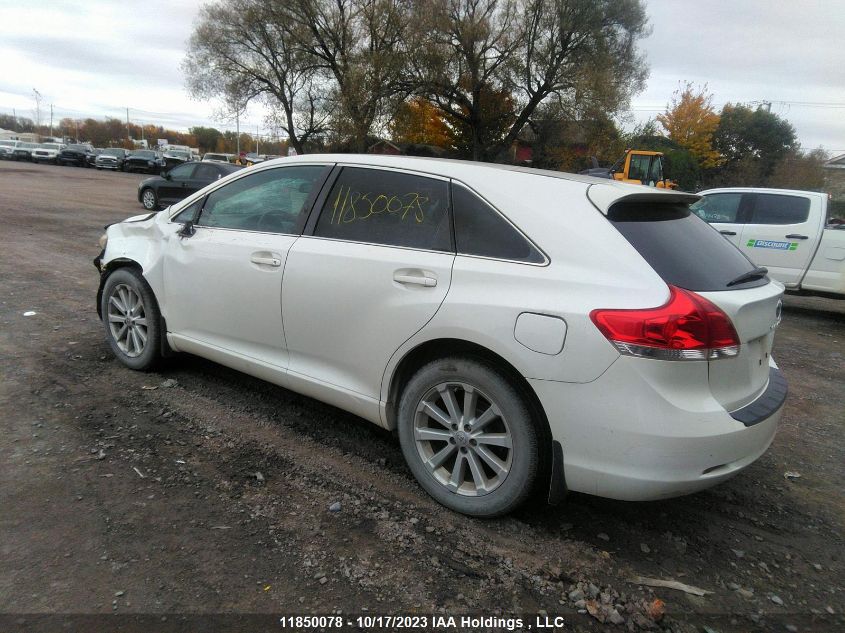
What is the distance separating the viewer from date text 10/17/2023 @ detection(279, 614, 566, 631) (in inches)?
87.2

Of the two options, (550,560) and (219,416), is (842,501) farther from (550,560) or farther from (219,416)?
(219,416)

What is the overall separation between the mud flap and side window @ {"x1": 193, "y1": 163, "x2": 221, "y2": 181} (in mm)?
17275

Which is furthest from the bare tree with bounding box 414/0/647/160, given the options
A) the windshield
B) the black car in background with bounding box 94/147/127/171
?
the black car in background with bounding box 94/147/127/171

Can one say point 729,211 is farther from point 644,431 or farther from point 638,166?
point 638,166

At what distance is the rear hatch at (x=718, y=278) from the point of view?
8.29ft

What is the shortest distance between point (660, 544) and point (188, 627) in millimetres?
2075

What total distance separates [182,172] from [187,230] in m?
15.4

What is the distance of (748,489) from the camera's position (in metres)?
3.38

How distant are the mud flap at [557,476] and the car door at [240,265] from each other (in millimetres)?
1721

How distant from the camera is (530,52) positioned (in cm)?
3017

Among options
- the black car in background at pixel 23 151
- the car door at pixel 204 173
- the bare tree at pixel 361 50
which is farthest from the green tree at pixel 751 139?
the black car in background at pixel 23 151

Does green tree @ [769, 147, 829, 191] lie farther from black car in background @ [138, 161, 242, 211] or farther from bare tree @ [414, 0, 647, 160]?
black car in background @ [138, 161, 242, 211]

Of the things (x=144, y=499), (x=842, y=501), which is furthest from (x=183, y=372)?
(x=842, y=501)

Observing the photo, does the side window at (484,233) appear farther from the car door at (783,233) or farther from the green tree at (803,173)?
the green tree at (803,173)
